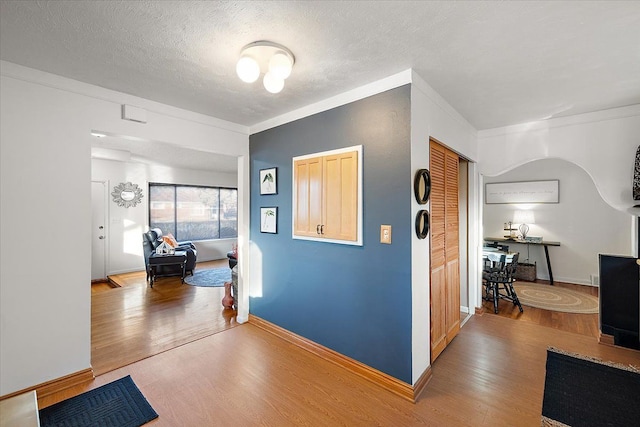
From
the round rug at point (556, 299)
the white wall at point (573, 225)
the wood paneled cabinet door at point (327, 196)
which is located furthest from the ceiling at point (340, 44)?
the white wall at point (573, 225)

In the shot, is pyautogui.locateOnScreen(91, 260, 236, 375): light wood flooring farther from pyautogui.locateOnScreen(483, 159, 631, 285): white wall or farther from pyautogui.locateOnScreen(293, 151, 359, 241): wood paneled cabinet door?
pyautogui.locateOnScreen(483, 159, 631, 285): white wall

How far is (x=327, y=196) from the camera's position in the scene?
2664 mm

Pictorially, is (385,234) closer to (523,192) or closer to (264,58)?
(264,58)

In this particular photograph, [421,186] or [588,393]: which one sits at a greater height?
[421,186]

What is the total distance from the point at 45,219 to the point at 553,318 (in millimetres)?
5586

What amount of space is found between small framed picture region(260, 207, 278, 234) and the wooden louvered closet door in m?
1.65

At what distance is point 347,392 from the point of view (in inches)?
86.8

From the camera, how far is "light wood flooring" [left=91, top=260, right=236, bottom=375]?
2842 mm

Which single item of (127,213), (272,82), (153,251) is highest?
(272,82)

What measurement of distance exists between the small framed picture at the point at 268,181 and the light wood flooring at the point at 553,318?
3.38 m

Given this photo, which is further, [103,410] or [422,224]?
[422,224]

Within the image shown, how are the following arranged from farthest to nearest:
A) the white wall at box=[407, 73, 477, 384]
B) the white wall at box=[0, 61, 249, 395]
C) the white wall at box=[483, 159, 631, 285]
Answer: the white wall at box=[483, 159, 631, 285] < the white wall at box=[407, 73, 477, 384] < the white wall at box=[0, 61, 249, 395]

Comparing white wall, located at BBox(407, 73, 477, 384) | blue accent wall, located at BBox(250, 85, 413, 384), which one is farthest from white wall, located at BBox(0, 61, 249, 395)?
white wall, located at BBox(407, 73, 477, 384)

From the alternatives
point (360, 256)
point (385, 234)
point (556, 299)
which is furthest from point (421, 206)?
point (556, 299)
